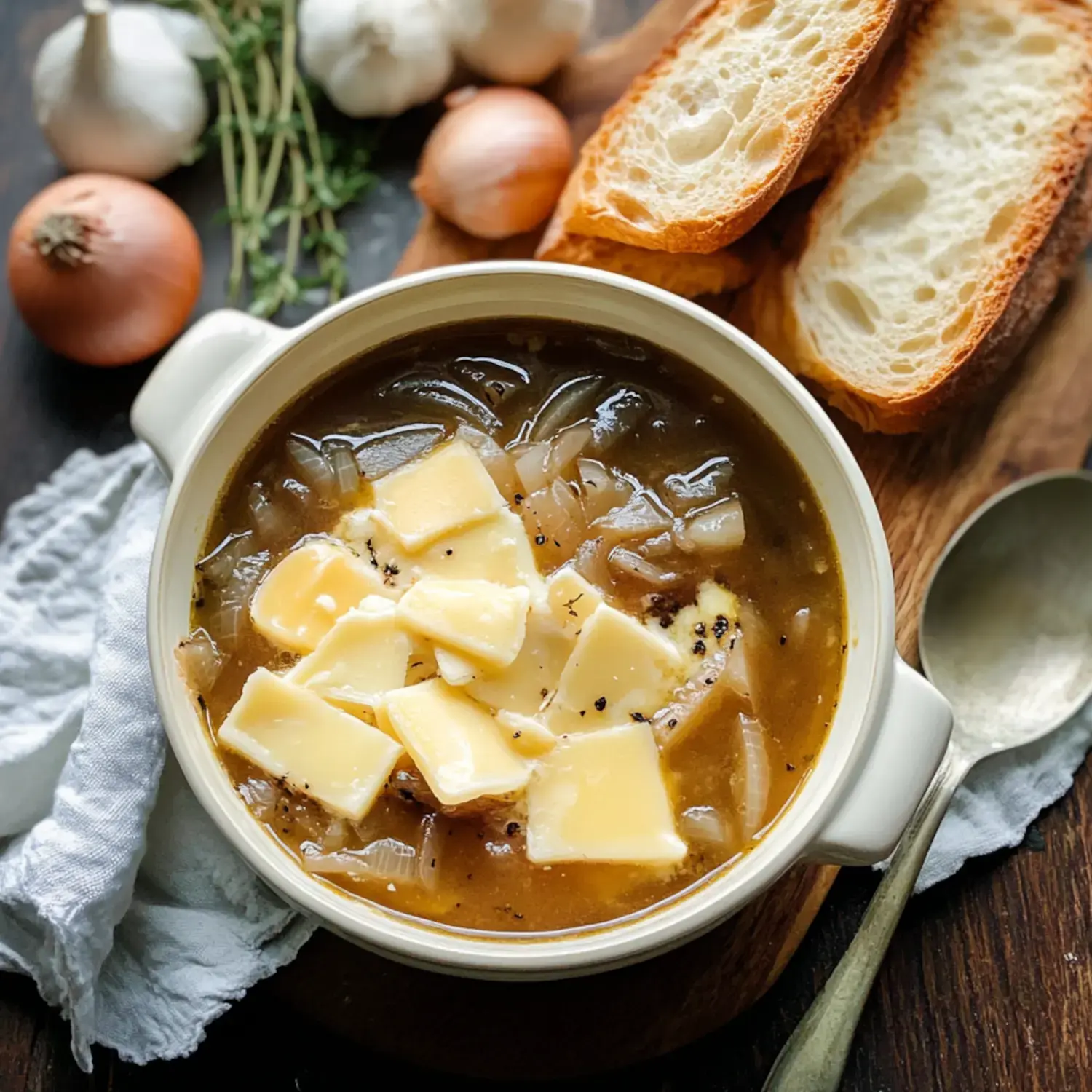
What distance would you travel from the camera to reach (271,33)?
292 cm

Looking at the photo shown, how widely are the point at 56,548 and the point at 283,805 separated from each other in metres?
0.92

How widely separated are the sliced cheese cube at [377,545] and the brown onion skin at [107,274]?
2.60 feet

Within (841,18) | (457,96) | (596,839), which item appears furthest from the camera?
(457,96)

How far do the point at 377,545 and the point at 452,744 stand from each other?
1.45ft

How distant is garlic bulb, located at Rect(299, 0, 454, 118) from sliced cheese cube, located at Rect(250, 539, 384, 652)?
1.19 m

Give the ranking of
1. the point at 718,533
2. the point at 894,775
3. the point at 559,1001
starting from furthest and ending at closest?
the point at 559,1001, the point at 718,533, the point at 894,775

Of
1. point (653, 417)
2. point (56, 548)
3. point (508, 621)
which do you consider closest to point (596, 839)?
point (508, 621)

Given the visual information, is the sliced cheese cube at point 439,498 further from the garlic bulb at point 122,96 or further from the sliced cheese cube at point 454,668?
the garlic bulb at point 122,96

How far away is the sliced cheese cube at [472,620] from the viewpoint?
2.16 metres

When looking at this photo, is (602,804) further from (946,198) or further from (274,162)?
(274,162)

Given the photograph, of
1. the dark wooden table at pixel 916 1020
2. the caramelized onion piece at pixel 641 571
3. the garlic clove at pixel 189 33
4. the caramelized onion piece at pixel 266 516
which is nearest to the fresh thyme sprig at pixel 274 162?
the garlic clove at pixel 189 33

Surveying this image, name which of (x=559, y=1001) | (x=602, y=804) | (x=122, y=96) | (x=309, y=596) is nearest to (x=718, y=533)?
(x=602, y=804)

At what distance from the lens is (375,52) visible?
2760mm

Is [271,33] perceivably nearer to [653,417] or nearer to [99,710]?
[653,417]
